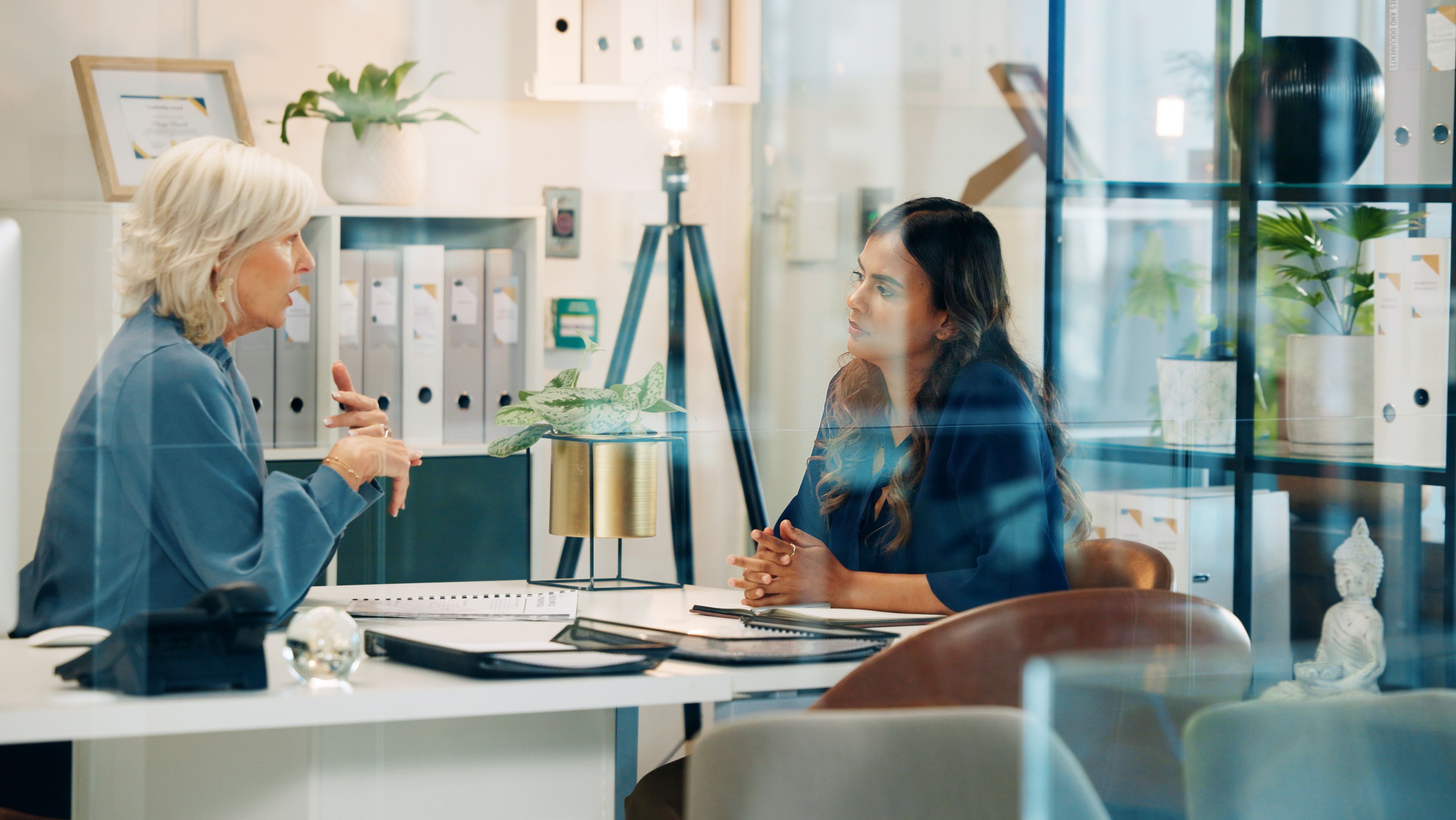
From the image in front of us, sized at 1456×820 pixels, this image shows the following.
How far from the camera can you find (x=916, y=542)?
51.3 inches

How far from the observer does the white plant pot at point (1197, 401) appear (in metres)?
1.38

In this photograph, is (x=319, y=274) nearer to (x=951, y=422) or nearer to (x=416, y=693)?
(x=416, y=693)

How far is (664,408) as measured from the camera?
1278mm

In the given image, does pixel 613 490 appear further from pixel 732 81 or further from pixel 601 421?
pixel 732 81

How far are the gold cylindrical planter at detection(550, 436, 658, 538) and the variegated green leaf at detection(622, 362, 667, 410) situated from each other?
0.04 metres

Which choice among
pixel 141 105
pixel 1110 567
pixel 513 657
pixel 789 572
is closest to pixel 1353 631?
pixel 1110 567

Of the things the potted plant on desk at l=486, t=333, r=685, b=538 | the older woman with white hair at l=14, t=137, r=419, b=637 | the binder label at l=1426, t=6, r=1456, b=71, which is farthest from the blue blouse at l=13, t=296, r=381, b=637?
the binder label at l=1426, t=6, r=1456, b=71

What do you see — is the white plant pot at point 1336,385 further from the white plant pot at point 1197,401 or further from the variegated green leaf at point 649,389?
the variegated green leaf at point 649,389

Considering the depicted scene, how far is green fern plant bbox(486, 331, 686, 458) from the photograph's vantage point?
1178 mm

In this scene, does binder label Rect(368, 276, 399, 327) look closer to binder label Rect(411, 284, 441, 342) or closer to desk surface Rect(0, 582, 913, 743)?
binder label Rect(411, 284, 441, 342)

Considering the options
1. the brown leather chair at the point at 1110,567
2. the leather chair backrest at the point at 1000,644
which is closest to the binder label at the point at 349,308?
the leather chair backrest at the point at 1000,644

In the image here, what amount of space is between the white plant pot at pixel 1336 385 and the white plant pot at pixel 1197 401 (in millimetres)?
89

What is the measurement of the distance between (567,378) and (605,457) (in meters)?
0.09

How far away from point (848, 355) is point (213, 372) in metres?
0.64
